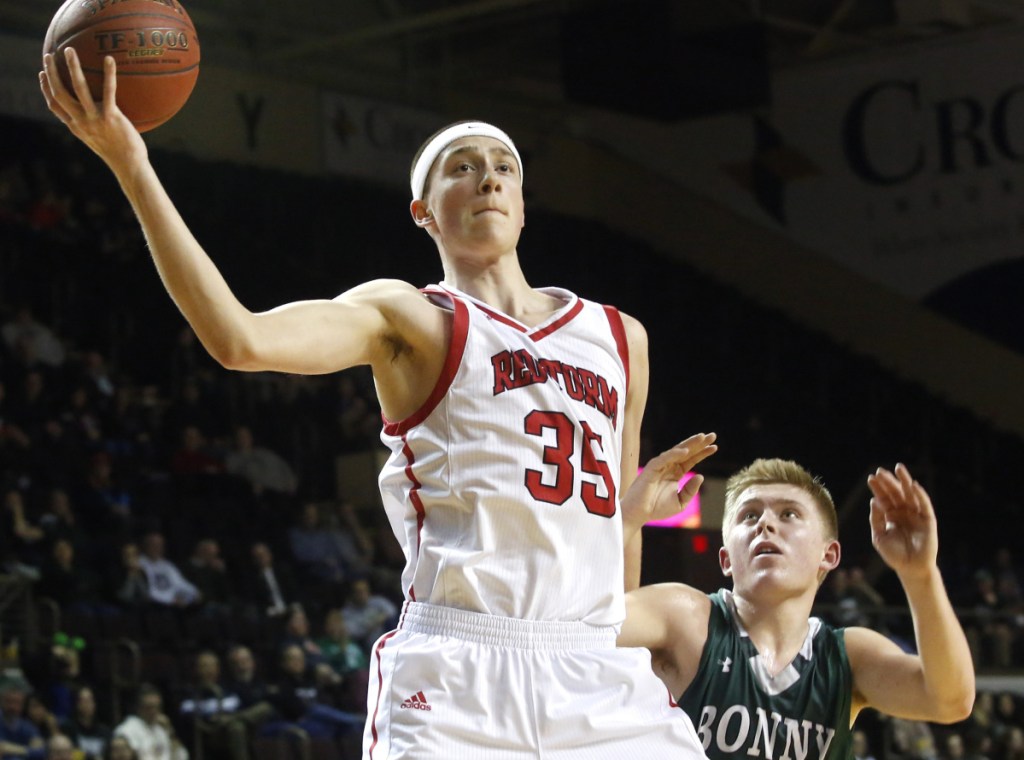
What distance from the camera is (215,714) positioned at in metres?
9.77

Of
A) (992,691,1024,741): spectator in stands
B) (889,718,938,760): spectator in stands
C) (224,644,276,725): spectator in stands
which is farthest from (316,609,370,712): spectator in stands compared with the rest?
(992,691,1024,741): spectator in stands

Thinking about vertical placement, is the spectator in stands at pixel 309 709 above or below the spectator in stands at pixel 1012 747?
above

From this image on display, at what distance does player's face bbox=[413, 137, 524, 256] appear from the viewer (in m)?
3.41

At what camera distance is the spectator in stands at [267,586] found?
38.3ft

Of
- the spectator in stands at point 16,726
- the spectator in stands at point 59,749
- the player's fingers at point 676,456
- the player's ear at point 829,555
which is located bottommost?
the spectator in stands at point 59,749

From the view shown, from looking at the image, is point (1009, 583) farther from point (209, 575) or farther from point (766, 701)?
point (766, 701)

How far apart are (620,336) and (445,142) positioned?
598 mm

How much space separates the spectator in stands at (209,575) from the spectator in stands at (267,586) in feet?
0.74

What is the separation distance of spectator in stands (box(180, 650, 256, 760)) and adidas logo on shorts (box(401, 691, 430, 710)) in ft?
22.4

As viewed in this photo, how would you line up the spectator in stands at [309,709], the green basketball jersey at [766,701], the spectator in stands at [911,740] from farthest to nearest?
1. the spectator in stands at [911,740]
2. the spectator in stands at [309,709]
3. the green basketball jersey at [766,701]

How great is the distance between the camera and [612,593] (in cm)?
330

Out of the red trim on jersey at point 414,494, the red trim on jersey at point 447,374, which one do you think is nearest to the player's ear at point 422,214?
the red trim on jersey at point 447,374

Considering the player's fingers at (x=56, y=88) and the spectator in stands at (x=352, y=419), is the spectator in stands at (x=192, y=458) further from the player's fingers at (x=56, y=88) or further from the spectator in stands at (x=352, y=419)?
the player's fingers at (x=56, y=88)

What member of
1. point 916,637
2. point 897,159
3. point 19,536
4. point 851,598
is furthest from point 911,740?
point 916,637
